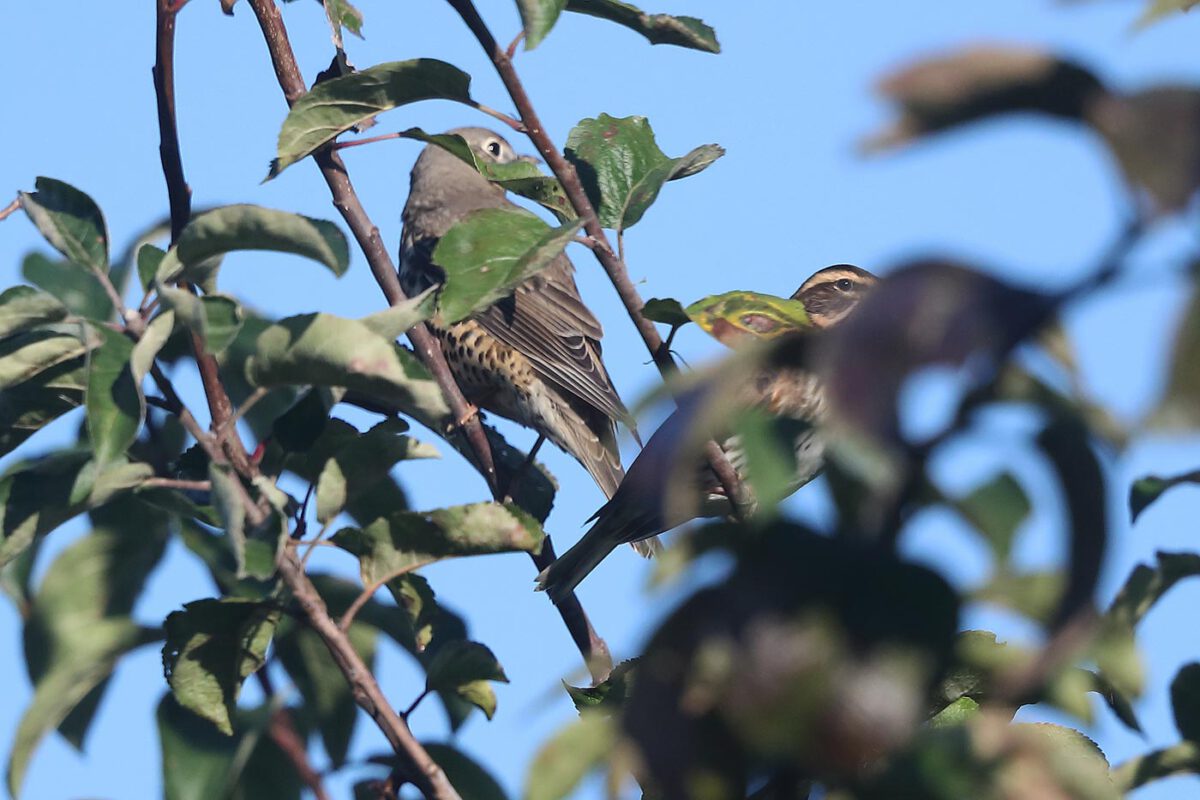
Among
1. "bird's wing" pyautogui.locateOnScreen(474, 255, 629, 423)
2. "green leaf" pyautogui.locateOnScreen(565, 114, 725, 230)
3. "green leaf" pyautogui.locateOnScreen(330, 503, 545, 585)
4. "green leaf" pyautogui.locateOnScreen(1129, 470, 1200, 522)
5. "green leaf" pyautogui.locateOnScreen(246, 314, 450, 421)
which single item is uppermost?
"green leaf" pyautogui.locateOnScreen(565, 114, 725, 230)

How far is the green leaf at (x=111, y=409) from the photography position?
2.46m

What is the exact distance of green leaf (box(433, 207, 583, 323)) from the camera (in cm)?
297

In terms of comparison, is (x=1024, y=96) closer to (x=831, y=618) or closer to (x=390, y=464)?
Answer: (x=831, y=618)

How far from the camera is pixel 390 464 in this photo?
287 centimetres

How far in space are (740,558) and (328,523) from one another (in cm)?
179

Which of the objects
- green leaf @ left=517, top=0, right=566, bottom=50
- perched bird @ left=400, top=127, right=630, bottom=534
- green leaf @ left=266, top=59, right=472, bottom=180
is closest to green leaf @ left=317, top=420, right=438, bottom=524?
green leaf @ left=517, top=0, right=566, bottom=50

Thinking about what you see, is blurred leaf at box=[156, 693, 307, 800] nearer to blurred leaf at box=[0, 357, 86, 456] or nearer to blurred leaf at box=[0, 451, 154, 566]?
blurred leaf at box=[0, 451, 154, 566]

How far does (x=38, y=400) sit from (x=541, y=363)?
5.12 metres

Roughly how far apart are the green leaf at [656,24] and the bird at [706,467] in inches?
32.2

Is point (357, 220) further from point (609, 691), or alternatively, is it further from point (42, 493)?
point (609, 691)

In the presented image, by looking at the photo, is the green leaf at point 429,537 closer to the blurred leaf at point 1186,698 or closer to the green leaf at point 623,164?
the green leaf at point 623,164

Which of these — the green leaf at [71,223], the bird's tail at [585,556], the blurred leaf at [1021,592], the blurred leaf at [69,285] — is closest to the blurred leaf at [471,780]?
the blurred leaf at [69,285]

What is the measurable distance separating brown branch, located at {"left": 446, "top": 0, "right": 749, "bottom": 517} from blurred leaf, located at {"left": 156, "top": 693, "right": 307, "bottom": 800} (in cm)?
106

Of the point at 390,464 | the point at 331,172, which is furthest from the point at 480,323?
the point at 390,464
